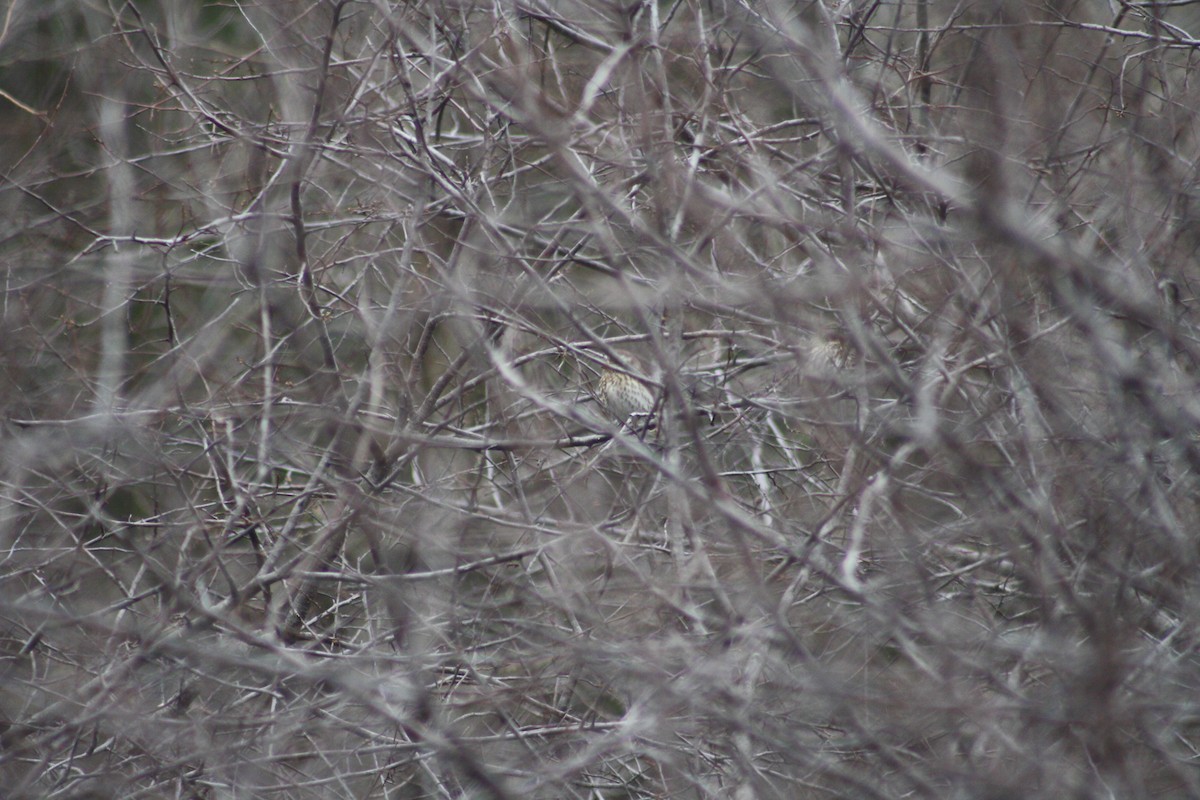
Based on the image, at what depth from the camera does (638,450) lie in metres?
2.87

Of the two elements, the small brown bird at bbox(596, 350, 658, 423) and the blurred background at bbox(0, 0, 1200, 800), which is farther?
the small brown bird at bbox(596, 350, 658, 423)

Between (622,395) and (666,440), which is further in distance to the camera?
(622,395)

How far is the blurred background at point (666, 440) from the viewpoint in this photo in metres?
2.72

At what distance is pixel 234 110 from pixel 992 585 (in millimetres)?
3747

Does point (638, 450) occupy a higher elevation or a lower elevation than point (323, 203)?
higher

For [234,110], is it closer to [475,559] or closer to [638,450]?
[475,559]

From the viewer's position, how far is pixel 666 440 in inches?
142

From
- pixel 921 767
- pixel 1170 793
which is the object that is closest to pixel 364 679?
pixel 921 767

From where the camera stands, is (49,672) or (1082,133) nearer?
(1082,133)

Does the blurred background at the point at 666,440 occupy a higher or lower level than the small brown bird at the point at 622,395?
higher

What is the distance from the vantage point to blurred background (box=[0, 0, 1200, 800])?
272 cm

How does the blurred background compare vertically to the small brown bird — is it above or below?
above

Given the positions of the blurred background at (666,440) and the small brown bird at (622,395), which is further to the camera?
the small brown bird at (622,395)

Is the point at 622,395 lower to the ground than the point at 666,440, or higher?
lower
